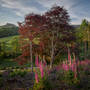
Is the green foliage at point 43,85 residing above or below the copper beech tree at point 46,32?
below

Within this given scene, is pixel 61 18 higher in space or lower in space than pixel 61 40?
higher

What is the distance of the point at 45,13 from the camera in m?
9.24

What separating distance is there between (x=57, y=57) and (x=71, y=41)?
2.36 m

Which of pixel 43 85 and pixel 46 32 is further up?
pixel 46 32

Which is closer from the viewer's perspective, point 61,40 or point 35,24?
point 35,24

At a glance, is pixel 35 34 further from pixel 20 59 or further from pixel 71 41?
pixel 71 41

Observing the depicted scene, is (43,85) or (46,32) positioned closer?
(43,85)

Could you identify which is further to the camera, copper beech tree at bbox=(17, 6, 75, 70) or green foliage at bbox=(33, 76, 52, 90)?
copper beech tree at bbox=(17, 6, 75, 70)

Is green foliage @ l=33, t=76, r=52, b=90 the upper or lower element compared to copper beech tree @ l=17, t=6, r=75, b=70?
lower

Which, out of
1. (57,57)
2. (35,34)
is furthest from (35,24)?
(57,57)

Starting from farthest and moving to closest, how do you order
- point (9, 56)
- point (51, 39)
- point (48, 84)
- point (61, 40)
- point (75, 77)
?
point (9, 56), point (51, 39), point (61, 40), point (75, 77), point (48, 84)

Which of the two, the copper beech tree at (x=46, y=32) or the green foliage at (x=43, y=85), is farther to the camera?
the copper beech tree at (x=46, y=32)

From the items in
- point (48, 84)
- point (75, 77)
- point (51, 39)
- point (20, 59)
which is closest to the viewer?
point (48, 84)

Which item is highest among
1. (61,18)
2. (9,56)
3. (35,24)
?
(61,18)
